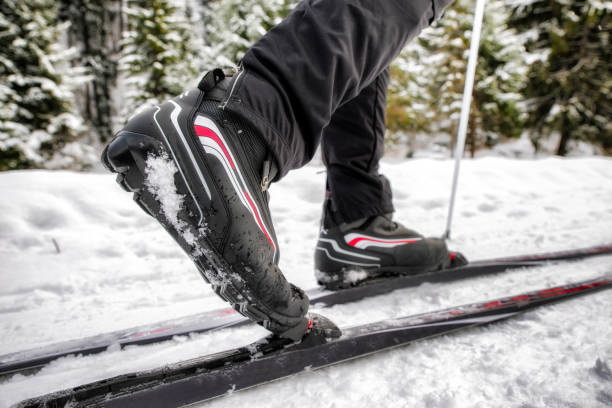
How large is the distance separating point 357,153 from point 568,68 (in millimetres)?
11192

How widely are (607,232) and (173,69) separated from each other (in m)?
9.30

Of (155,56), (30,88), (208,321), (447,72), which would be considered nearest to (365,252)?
(208,321)

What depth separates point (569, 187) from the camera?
318 centimetres

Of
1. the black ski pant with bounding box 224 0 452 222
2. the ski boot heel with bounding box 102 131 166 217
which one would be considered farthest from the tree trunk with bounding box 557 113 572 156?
the ski boot heel with bounding box 102 131 166 217

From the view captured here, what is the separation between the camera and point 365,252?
3.69 feet

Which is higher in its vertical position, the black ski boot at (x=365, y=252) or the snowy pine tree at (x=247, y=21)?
the snowy pine tree at (x=247, y=21)

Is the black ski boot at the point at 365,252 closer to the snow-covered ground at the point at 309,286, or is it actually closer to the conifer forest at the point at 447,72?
the snow-covered ground at the point at 309,286

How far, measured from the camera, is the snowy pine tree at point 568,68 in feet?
28.2

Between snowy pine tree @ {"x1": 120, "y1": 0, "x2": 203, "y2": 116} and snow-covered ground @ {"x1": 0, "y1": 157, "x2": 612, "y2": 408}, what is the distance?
7276 millimetres

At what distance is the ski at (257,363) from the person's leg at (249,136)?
11 cm

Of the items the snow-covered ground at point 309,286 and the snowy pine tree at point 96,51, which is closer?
the snow-covered ground at point 309,286

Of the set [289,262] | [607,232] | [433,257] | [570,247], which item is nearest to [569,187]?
[607,232]

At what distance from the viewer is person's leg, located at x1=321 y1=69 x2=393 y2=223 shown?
1079 millimetres

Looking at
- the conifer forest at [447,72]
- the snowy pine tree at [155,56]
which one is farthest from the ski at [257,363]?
the snowy pine tree at [155,56]
